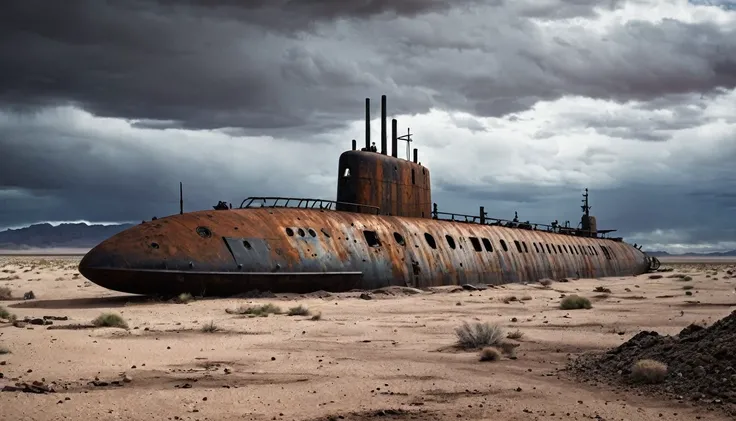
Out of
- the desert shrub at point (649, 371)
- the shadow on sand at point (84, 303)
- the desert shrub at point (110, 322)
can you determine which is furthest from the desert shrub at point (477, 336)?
the shadow on sand at point (84, 303)

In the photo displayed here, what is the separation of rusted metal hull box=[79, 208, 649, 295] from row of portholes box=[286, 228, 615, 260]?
58 mm

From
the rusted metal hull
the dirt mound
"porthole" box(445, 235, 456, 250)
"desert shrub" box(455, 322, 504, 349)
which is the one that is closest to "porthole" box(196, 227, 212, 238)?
the rusted metal hull

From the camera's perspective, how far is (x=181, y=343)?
13.1 m

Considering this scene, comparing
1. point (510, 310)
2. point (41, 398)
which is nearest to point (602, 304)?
point (510, 310)

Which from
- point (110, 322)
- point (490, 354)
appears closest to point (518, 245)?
point (110, 322)

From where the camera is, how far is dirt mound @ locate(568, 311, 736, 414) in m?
8.24

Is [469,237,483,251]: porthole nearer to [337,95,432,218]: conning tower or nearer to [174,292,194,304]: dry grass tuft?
[337,95,432,218]: conning tower

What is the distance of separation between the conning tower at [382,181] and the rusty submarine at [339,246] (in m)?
0.05

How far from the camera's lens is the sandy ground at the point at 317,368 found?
7.88 metres

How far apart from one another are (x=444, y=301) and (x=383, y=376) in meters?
13.9

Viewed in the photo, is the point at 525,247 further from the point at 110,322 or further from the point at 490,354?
the point at 490,354

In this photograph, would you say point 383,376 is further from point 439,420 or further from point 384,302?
point 384,302

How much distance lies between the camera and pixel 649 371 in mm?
8930

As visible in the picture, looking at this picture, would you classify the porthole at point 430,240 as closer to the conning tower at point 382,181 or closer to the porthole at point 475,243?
the conning tower at point 382,181
